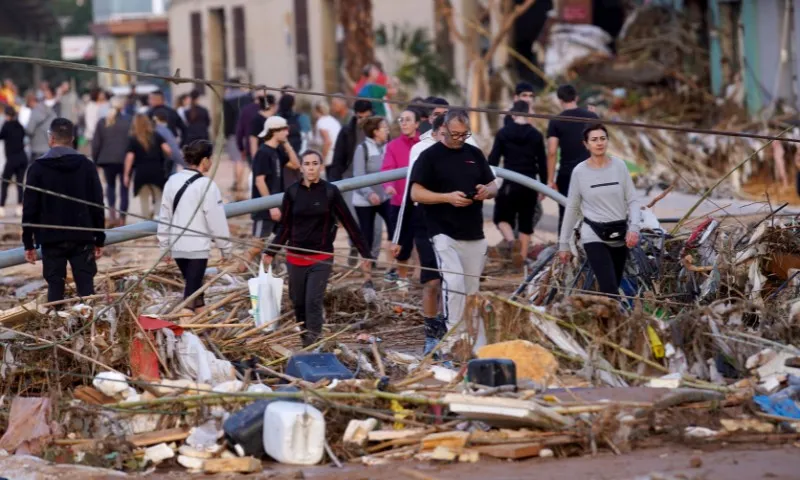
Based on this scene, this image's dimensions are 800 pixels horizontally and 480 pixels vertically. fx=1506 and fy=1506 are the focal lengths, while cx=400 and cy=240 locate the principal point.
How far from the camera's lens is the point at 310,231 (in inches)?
399

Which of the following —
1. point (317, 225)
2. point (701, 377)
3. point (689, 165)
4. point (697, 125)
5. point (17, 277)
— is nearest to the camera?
point (701, 377)

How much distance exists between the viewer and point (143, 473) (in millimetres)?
7723

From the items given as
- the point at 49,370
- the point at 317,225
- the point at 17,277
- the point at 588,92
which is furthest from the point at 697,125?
the point at 49,370

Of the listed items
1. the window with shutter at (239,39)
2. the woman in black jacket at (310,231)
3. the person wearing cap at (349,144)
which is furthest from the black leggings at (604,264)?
the window with shutter at (239,39)

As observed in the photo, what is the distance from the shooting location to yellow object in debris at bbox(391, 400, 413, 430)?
793 centimetres

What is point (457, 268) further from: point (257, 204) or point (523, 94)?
point (523, 94)

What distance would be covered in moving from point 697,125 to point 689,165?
428 centimetres

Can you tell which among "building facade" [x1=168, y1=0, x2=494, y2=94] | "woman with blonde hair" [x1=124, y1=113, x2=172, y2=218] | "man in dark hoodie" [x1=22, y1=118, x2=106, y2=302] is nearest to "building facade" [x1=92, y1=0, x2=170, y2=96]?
"building facade" [x1=168, y1=0, x2=494, y2=94]

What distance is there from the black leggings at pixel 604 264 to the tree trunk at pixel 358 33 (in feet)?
59.0

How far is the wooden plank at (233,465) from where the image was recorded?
7633 millimetres

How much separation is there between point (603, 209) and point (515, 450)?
10.4 feet

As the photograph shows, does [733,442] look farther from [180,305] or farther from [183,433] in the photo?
[180,305]

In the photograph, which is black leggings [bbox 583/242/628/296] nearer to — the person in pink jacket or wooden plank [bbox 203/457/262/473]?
the person in pink jacket

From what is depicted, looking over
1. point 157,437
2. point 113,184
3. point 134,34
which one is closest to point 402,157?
point 157,437
